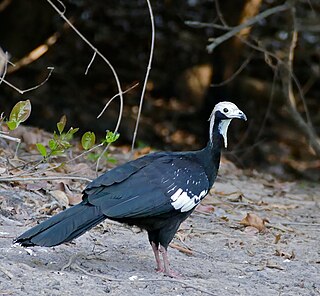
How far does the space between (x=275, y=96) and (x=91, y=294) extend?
9.39 m

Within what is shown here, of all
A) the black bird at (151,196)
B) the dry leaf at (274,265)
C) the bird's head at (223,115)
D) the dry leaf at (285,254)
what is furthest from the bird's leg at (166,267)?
the dry leaf at (285,254)

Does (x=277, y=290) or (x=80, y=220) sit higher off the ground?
(x=80, y=220)

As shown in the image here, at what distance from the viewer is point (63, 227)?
4.32 m

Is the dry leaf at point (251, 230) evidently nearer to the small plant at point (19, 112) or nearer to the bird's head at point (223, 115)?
the bird's head at point (223, 115)

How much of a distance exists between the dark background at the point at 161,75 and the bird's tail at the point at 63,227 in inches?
275

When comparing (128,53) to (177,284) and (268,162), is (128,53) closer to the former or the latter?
(268,162)

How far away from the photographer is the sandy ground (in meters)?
4.19

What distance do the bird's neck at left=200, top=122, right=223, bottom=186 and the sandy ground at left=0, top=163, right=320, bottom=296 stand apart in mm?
548

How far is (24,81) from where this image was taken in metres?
11.8

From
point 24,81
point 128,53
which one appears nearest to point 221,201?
point 24,81

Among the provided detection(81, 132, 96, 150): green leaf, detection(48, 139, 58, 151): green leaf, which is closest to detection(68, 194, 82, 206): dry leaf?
detection(81, 132, 96, 150): green leaf

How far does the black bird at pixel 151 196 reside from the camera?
4348 mm

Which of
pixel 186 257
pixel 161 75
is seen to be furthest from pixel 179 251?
pixel 161 75

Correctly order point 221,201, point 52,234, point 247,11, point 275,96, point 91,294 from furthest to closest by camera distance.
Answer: point 275,96
point 247,11
point 221,201
point 52,234
point 91,294
